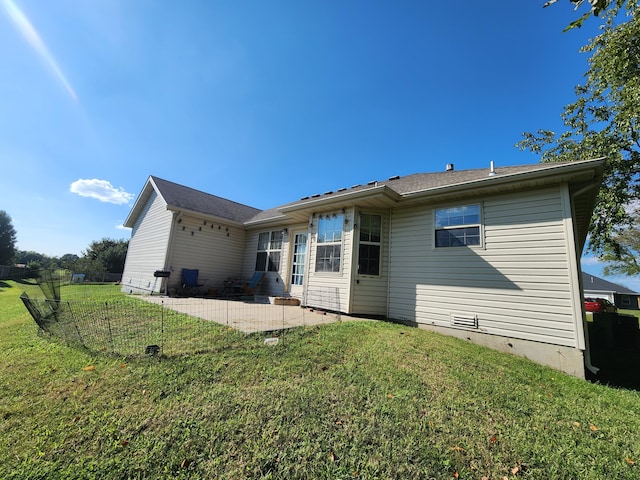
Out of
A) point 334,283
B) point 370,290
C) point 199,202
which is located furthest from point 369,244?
point 199,202

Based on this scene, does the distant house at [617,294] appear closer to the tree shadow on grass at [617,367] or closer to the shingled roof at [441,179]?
the tree shadow on grass at [617,367]

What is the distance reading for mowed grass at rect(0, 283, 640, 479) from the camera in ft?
6.28

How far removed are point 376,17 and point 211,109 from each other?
6.47 metres

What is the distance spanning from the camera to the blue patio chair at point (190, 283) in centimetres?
976

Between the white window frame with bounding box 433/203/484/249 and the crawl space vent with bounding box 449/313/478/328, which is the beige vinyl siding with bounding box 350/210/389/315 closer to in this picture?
the white window frame with bounding box 433/203/484/249

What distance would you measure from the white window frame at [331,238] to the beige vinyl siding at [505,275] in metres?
1.87

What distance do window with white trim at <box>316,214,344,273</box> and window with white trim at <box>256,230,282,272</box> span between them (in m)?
3.02

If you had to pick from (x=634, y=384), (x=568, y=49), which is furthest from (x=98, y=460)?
(x=568, y=49)

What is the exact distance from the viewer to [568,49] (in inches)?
318

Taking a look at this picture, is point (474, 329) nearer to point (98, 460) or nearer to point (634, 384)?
point (634, 384)

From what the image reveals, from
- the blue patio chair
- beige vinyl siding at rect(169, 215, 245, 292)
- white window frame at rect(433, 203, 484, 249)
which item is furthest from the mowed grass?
beige vinyl siding at rect(169, 215, 245, 292)

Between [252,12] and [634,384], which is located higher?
[252,12]

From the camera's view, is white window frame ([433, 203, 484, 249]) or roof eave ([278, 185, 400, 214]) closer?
white window frame ([433, 203, 484, 249])

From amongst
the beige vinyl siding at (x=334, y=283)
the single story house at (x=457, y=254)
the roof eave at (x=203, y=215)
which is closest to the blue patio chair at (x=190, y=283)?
the single story house at (x=457, y=254)
